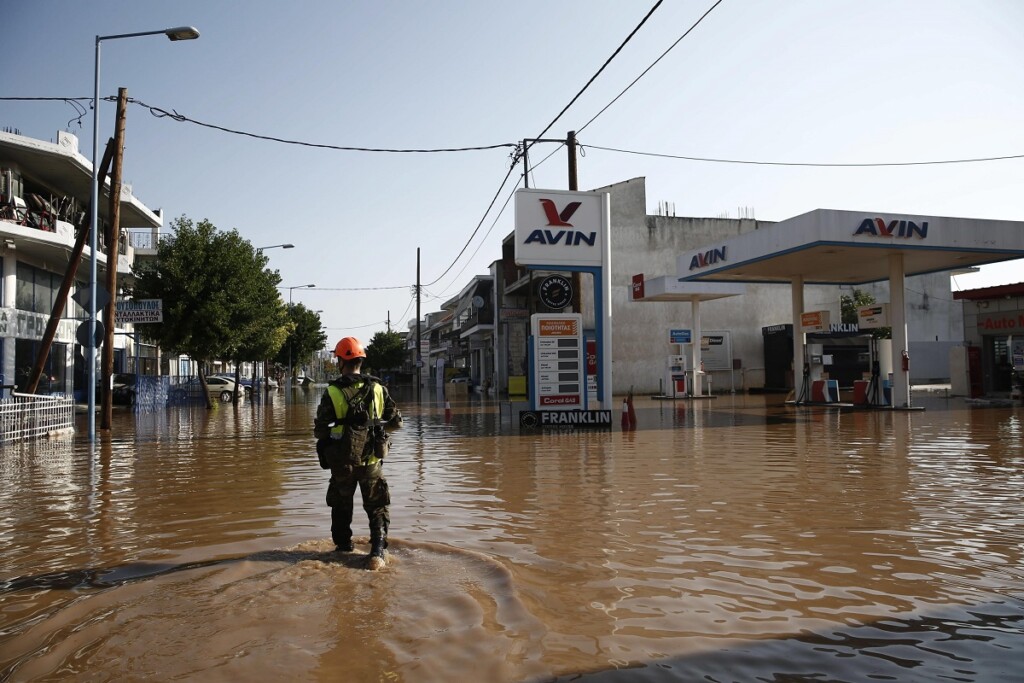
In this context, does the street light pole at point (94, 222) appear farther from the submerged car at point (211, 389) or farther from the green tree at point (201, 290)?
the submerged car at point (211, 389)

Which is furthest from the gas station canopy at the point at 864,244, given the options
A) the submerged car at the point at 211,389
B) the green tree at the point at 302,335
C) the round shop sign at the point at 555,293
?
the green tree at the point at 302,335

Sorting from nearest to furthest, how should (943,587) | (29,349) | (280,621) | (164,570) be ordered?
(280,621), (943,587), (164,570), (29,349)

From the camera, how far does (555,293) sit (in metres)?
21.4

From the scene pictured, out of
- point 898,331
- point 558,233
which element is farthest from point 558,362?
point 898,331

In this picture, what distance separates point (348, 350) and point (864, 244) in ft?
Answer: 60.5

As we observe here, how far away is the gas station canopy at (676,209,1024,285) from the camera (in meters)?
20.6

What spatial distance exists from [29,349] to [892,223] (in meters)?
30.8

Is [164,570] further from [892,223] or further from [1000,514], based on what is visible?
Result: [892,223]

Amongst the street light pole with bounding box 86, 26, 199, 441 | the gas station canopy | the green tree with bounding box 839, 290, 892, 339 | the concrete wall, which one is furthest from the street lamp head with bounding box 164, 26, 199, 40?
the green tree with bounding box 839, 290, 892, 339

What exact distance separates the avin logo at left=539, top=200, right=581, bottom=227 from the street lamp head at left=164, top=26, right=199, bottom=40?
8.63 meters

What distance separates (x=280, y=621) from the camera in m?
4.56

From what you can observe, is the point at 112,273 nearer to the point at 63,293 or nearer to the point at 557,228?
the point at 63,293

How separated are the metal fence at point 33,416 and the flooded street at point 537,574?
5554 mm

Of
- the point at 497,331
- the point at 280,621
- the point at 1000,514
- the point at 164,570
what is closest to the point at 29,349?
the point at 497,331
